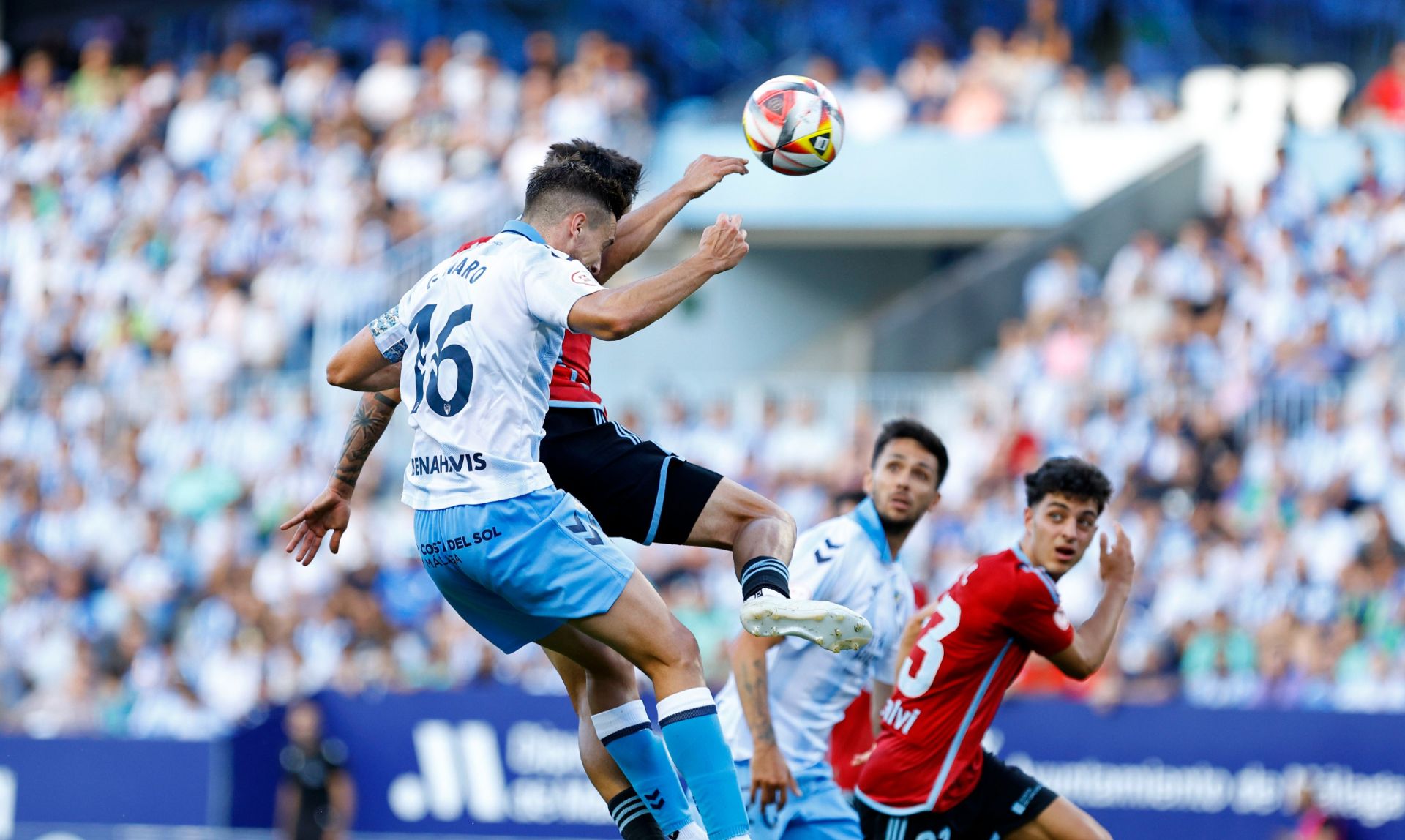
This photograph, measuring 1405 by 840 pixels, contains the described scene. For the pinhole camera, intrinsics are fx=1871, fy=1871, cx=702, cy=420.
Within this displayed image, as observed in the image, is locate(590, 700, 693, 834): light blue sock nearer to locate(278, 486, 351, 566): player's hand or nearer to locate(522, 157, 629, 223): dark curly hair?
locate(278, 486, 351, 566): player's hand

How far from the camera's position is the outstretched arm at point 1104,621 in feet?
24.2

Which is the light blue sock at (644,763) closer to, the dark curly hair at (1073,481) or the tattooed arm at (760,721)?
the tattooed arm at (760,721)

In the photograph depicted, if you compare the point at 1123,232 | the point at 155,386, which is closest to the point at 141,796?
the point at 155,386

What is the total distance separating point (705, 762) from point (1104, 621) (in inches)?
80.2

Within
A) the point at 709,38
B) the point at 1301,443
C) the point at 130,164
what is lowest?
the point at 1301,443

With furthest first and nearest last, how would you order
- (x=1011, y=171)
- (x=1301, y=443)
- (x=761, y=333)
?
1. (x=761, y=333)
2. (x=1011, y=171)
3. (x=1301, y=443)

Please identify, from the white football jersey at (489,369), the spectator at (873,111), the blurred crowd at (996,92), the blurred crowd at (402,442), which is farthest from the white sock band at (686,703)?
the spectator at (873,111)

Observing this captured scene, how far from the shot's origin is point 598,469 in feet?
21.6

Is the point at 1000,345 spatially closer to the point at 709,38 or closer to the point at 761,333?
the point at 761,333

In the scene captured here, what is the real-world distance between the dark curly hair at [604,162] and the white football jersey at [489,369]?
40 cm

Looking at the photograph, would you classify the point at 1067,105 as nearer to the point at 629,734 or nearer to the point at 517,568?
the point at 629,734

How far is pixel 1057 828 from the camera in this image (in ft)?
24.9

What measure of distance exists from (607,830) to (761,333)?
33.5 ft

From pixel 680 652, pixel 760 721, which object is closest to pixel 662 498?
pixel 680 652
